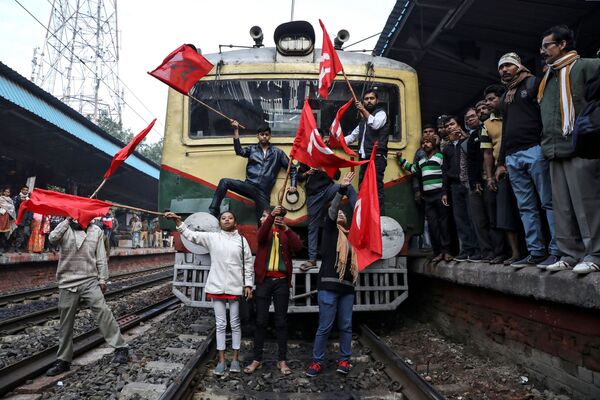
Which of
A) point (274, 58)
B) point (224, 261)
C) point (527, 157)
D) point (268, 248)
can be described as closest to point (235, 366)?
point (224, 261)

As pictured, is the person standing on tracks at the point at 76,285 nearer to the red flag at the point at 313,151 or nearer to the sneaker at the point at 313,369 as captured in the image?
the sneaker at the point at 313,369

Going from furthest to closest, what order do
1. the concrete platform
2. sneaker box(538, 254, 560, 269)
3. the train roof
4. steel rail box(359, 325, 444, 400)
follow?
the train roof
sneaker box(538, 254, 560, 269)
steel rail box(359, 325, 444, 400)
the concrete platform

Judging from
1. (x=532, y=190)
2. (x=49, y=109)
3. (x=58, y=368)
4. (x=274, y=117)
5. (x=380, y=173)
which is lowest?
(x=58, y=368)

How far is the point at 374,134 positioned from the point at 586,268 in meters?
2.65

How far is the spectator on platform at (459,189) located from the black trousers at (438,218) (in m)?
0.11

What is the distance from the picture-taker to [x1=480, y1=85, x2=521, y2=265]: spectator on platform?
13.4 ft

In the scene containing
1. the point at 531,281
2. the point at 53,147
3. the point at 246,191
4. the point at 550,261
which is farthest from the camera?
the point at 53,147

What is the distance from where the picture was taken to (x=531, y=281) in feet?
11.0

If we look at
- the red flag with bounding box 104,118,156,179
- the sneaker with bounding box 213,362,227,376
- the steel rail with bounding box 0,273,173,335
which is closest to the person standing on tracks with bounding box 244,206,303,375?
the sneaker with bounding box 213,362,227,376

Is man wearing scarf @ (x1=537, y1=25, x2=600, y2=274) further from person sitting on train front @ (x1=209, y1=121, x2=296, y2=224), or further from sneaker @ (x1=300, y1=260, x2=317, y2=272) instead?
person sitting on train front @ (x1=209, y1=121, x2=296, y2=224)

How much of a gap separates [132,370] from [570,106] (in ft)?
13.5

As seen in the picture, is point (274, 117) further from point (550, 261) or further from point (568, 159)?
point (550, 261)

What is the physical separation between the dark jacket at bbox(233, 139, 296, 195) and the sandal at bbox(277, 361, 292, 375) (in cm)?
181

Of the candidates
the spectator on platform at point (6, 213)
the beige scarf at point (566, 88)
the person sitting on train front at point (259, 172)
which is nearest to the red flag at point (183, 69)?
the person sitting on train front at point (259, 172)
